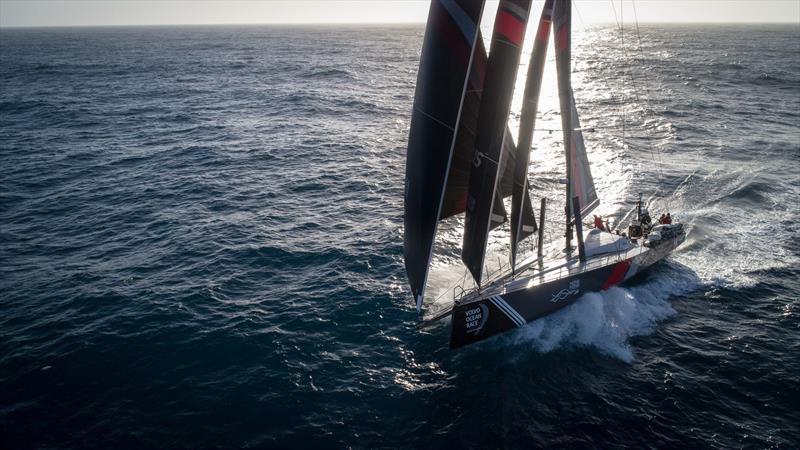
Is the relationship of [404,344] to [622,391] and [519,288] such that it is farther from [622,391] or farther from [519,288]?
[622,391]

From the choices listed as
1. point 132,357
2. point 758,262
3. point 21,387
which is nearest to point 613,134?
point 758,262

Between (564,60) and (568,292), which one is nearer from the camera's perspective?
(564,60)

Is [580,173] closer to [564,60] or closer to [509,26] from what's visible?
[564,60]

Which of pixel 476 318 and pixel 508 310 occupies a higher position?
pixel 508 310

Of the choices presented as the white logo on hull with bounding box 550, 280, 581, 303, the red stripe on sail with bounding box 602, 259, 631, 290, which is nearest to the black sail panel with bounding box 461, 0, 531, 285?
the white logo on hull with bounding box 550, 280, 581, 303

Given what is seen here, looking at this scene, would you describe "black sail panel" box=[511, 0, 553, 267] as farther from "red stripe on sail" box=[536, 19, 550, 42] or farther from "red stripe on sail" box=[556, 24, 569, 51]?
"red stripe on sail" box=[556, 24, 569, 51]

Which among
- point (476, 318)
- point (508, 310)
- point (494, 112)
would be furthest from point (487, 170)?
point (508, 310)
